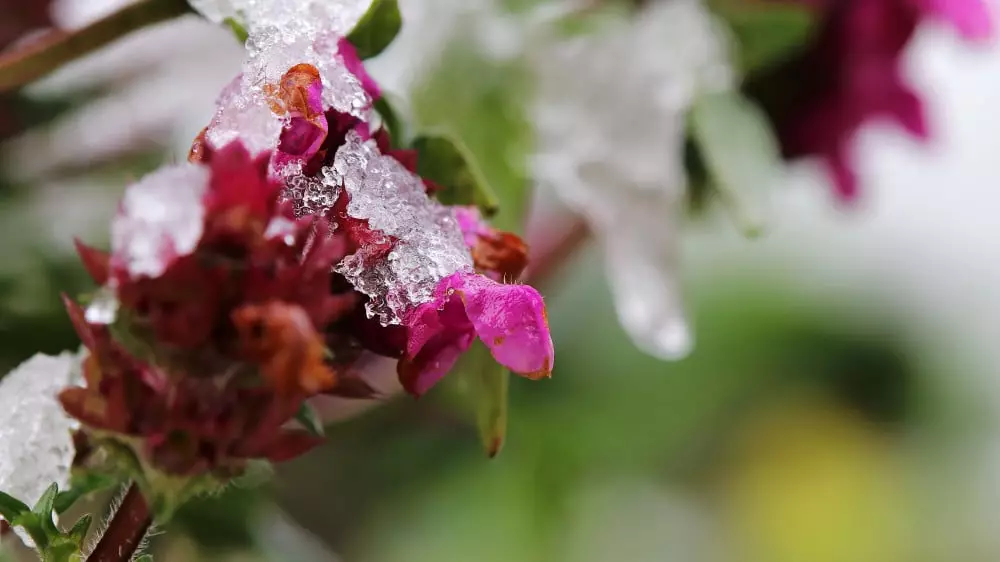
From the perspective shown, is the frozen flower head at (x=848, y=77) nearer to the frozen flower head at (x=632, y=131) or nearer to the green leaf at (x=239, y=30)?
the frozen flower head at (x=632, y=131)

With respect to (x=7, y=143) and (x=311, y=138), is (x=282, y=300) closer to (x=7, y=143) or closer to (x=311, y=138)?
(x=311, y=138)

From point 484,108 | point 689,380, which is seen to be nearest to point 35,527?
point 484,108

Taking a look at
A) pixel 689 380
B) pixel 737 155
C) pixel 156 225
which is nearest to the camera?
pixel 156 225

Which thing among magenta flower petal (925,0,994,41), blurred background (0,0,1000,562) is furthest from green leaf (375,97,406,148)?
magenta flower petal (925,0,994,41)

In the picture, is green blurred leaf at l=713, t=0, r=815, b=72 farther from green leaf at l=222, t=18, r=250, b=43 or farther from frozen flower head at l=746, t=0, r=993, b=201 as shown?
green leaf at l=222, t=18, r=250, b=43

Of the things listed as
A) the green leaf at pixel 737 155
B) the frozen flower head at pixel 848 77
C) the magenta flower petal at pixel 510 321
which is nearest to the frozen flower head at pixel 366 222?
the magenta flower petal at pixel 510 321

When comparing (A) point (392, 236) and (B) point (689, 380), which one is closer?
(A) point (392, 236)

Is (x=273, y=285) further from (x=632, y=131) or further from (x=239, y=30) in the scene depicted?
(x=632, y=131)
